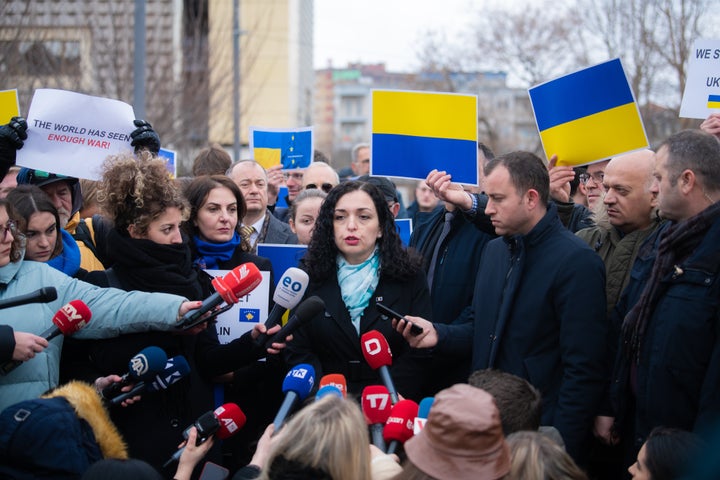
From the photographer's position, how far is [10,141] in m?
5.55

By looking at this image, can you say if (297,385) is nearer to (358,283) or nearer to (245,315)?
(358,283)

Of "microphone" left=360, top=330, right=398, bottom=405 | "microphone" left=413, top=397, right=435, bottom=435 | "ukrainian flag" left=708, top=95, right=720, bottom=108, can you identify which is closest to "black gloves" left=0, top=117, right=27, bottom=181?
"microphone" left=360, top=330, right=398, bottom=405

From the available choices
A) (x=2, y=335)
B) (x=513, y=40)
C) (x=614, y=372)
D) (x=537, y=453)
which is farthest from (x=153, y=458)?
(x=513, y=40)

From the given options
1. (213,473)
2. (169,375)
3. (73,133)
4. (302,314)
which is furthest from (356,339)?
(73,133)

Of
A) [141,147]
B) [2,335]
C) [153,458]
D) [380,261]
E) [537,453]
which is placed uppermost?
[141,147]

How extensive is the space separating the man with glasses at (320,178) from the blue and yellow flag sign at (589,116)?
280 cm

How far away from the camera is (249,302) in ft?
18.2

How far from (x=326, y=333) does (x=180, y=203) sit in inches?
44.6

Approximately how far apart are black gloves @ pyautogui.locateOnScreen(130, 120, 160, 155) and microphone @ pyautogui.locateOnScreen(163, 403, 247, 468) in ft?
7.63

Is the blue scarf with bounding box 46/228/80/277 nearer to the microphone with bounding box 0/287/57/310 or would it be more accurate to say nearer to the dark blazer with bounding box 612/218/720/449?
the microphone with bounding box 0/287/57/310

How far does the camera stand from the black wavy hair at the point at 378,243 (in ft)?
17.0

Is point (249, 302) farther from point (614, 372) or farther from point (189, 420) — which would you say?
point (614, 372)

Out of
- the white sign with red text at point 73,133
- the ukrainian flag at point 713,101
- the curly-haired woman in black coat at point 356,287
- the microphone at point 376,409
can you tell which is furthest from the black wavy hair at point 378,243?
the ukrainian flag at point 713,101

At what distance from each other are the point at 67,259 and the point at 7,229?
627mm
